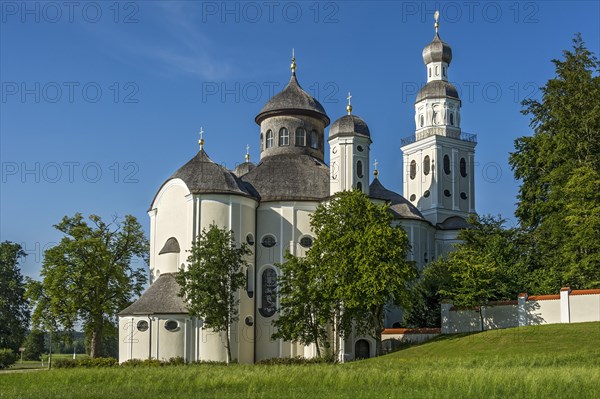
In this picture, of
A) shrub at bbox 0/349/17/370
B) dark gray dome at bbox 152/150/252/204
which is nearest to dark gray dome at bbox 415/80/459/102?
dark gray dome at bbox 152/150/252/204

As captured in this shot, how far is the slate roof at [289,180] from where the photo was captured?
178ft

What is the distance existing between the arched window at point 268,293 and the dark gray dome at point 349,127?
9.49m

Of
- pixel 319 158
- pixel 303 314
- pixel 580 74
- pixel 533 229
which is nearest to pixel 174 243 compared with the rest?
pixel 303 314

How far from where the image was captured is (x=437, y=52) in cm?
7038

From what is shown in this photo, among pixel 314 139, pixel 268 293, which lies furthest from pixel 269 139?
pixel 268 293

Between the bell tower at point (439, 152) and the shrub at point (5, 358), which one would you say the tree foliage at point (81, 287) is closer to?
the shrub at point (5, 358)

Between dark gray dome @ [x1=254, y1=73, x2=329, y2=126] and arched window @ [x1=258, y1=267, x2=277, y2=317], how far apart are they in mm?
12992

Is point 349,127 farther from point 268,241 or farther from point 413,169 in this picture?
point 413,169

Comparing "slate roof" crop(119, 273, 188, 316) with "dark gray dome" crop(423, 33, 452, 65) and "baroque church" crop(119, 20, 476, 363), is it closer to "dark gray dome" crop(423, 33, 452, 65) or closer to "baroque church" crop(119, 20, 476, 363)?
"baroque church" crop(119, 20, 476, 363)

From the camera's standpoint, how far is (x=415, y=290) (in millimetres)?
52375

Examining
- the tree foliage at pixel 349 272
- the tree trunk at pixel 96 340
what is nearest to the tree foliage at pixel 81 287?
the tree trunk at pixel 96 340

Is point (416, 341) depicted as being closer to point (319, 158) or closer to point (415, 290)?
point (415, 290)

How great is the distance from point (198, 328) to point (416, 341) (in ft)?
42.0

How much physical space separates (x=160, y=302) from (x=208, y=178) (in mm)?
8043
